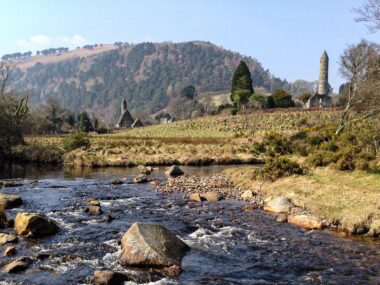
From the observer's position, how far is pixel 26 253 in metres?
14.4

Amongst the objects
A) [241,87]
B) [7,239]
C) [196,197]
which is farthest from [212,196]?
[241,87]

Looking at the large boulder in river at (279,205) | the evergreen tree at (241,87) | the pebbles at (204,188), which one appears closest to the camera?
the large boulder in river at (279,205)

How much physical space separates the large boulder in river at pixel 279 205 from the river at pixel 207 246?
83 centimetres

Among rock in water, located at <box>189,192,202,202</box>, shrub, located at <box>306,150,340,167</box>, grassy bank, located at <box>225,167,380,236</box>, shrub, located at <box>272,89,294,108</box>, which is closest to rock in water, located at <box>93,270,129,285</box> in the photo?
grassy bank, located at <box>225,167,380,236</box>

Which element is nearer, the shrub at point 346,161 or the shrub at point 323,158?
the shrub at point 346,161

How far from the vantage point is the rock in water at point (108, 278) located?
11.8m

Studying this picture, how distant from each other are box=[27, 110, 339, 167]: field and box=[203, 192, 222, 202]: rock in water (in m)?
18.4

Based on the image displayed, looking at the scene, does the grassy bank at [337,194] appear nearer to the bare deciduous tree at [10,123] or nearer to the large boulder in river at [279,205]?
the large boulder in river at [279,205]

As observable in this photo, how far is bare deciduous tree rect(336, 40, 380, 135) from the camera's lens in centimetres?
2758

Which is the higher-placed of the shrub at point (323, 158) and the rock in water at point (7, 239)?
the shrub at point (323, 158)

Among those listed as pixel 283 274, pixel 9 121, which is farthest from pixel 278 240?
pixel 9 121

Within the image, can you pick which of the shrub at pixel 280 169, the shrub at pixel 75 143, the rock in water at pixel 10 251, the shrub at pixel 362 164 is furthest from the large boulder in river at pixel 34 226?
the shrub at pixel 75 143

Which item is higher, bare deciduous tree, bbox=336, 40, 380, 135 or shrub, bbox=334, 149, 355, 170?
bare deciduous tree, bbox=336, 40, 380, 135

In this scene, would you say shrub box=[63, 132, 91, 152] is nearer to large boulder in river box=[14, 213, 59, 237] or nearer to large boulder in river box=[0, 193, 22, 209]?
large boulder in river box=[0, 193, 22, 209]
